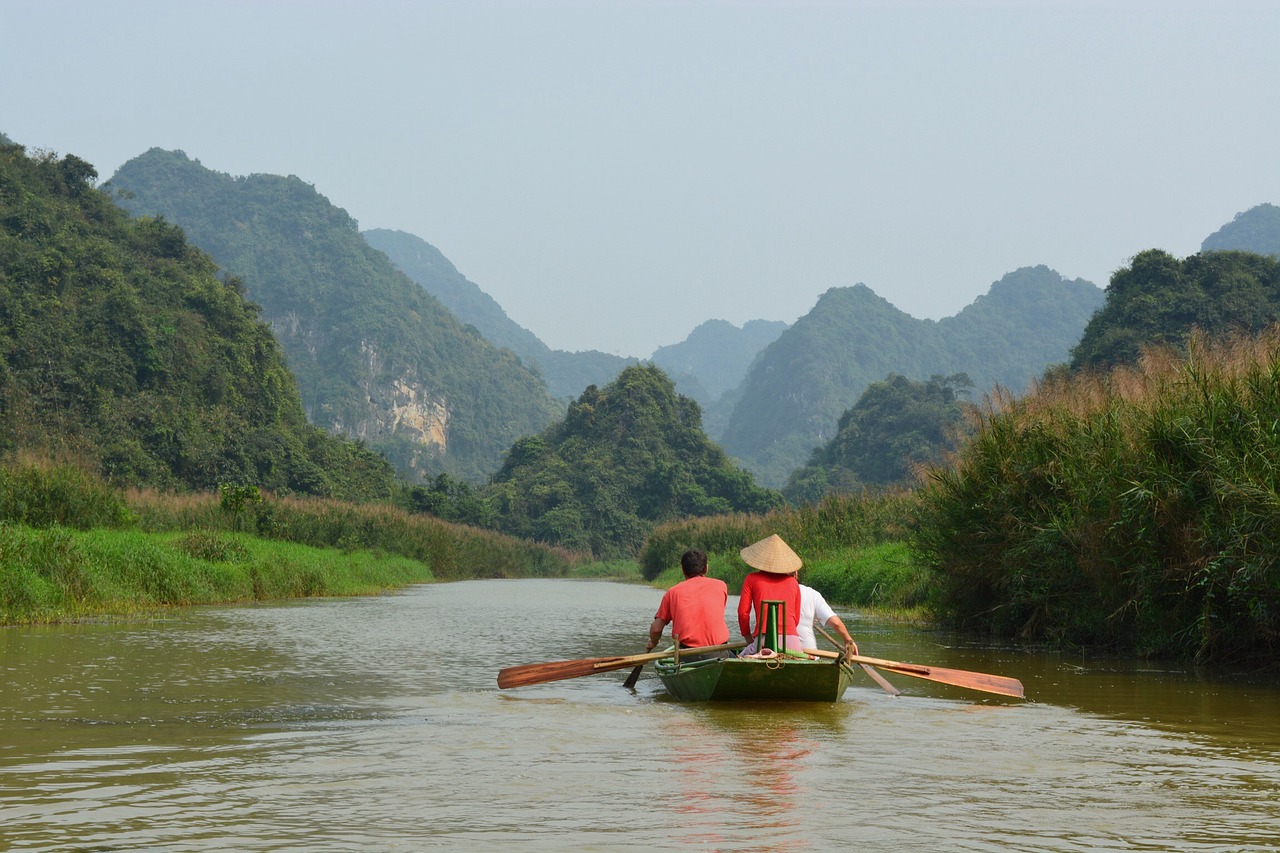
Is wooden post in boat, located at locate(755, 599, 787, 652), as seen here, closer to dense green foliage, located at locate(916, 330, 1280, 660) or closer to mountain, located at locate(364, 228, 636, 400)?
dense green foliage, located at locate(916, 330, 1280, 660)

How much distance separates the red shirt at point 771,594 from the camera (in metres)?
10.0

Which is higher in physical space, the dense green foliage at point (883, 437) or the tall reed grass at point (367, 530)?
the dense green foliage at point (883, 437)

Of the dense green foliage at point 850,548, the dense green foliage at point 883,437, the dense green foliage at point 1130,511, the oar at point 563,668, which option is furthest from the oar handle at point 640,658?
the dense green foliage at point 883,437

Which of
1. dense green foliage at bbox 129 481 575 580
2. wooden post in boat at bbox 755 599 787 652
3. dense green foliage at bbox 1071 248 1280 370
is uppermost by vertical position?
dense green foliage at bbox 1071 248 1280 370

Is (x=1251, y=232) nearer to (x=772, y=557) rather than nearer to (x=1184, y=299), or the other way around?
(x=1184, y=299)

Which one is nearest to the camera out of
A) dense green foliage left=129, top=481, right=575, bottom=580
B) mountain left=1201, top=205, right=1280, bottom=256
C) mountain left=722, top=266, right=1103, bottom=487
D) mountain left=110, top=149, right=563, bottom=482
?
dense green foliage left=129, top=481, right=575, bottom=580

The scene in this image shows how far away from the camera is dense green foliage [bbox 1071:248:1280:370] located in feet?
134

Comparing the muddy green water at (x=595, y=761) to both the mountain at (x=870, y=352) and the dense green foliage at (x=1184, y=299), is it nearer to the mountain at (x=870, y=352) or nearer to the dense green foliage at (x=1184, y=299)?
the dense green foliage at (x=1184, y=299)

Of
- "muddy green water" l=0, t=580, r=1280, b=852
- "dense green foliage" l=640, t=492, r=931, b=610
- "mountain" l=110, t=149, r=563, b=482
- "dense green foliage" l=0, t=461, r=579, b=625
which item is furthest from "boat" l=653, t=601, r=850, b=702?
"mountain" l=110, t=149, r=563, b=482

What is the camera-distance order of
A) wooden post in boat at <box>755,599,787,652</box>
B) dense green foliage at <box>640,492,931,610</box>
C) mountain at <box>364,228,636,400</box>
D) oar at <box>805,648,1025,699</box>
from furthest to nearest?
mountain at <box>364,228,636,400</box> < dense green foliage at <box>640,492,931,610</box> < oar at <box>805,648,1025,699</box> < wooden post in boat at <box>755,599,787,652</box>

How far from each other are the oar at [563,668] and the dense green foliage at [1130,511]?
166 inches

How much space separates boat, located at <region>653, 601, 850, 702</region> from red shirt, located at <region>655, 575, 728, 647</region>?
0.70 metres

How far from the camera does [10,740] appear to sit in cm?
741

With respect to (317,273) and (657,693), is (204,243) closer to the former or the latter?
(317,273)
